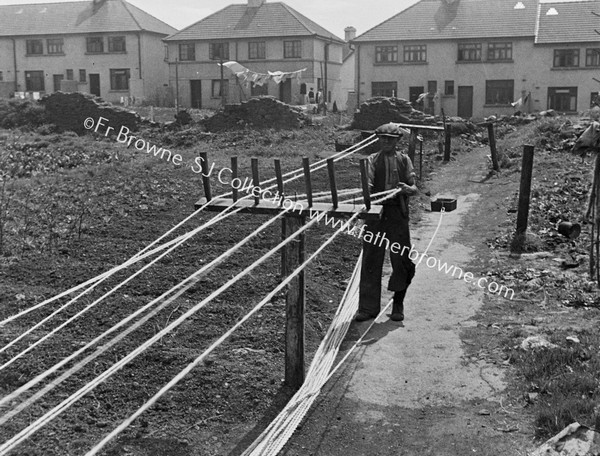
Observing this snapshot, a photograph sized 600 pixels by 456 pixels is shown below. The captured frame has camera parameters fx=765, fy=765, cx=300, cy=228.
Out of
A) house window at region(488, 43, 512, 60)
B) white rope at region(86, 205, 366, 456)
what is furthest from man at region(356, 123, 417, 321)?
house window at region(488, 43, 512, 60)

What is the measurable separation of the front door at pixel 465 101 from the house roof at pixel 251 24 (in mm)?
10274

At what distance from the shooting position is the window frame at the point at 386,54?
48.2m

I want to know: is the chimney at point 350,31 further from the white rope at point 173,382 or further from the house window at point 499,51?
the white rope at point 173,382

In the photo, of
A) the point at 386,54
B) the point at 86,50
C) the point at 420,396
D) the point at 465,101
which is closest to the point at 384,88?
the point at 386,54

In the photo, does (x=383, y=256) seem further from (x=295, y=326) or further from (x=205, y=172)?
(x=205, y=172)

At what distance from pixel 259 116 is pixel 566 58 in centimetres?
2320

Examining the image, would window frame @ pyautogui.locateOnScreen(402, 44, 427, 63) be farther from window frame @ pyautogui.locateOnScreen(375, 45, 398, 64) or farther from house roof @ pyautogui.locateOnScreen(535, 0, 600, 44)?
house roof @ pyautogui.locateOnScreen(535, 0, 600, 44)

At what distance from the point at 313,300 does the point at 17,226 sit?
561 centimetres

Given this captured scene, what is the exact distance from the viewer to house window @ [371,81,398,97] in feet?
159

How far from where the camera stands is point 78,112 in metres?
33.2

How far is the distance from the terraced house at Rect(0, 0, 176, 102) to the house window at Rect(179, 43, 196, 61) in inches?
111

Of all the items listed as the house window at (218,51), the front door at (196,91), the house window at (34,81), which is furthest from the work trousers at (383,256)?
the house window at (34,81)

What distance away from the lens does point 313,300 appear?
8531 mm

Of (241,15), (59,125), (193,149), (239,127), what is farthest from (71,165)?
(241,15)
